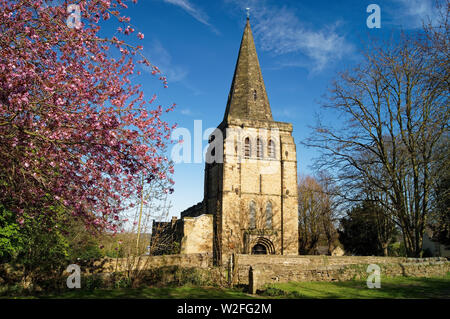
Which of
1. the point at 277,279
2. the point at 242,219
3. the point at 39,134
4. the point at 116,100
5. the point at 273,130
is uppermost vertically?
the point at 273,130

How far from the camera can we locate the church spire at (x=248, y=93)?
3023cm

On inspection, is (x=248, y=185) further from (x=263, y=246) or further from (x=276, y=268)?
(x=276, y=268)

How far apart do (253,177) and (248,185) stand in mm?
863

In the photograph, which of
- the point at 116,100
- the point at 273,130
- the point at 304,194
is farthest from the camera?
the point at 304,194

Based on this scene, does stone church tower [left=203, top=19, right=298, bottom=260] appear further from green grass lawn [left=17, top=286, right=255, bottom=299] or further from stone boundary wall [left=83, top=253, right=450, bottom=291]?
green grass lawn [left=17, top=286, right=255, bottom=299]

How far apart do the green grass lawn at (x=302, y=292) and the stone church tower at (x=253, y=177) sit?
1342 centimetres

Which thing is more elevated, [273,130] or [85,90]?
[273,130]

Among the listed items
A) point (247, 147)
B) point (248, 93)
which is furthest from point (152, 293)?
point (248, 93)

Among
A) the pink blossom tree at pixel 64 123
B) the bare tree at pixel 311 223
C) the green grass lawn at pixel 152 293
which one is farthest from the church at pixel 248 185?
the pink blossom tree at pixel 64 123

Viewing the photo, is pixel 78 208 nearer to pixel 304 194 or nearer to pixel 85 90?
pixel 85 90

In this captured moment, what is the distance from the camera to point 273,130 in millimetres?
30312

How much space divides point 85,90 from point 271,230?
2226 centimetres
